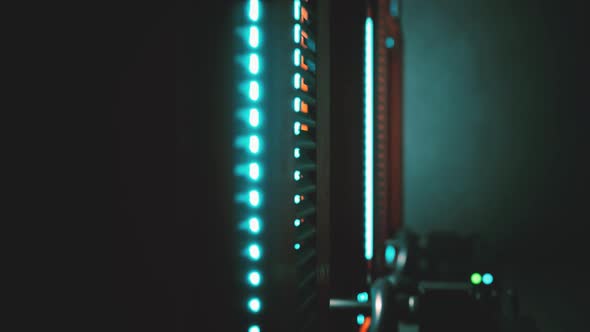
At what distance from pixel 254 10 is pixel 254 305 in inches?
8.9

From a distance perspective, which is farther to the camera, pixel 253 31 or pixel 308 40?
pixel 308 40

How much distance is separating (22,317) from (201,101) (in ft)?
0.56

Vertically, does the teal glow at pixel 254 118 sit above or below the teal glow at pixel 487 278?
above

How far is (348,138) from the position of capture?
33.9 inches

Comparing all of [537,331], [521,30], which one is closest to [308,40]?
[537,331]

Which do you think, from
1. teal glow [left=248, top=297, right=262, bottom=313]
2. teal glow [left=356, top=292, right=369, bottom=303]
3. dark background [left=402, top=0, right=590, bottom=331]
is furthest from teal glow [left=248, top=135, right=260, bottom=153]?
dark background [left=402, top=0, right=590, bottom=331]

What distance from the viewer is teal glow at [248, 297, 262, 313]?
362mm

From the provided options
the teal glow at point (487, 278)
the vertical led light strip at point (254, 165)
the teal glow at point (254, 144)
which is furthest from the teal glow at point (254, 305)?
the teal glow at point (487, 278)

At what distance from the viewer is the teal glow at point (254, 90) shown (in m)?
0.35

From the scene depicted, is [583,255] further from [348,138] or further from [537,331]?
[348,138]

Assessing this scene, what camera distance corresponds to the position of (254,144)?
361 millimetres

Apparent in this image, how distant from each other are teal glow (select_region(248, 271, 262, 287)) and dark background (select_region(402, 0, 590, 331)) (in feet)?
6.42

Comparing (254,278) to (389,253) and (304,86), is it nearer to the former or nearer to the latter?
(304,86)

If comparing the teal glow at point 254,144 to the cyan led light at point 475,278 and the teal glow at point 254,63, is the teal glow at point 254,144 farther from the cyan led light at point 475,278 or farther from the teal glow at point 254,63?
the cyan led light at point 475,278
